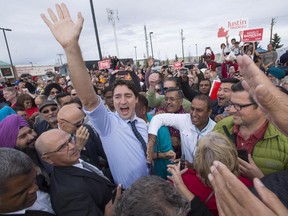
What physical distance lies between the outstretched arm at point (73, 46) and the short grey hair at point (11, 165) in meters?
0.58

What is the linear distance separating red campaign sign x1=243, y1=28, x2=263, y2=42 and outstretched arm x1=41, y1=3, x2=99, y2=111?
28.2 feet

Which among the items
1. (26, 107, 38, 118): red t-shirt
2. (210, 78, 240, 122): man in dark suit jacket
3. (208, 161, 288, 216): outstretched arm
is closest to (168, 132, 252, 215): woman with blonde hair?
(208, 161, 288, 216): outstretched arm

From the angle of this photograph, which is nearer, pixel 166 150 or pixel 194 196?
pixel 194 196

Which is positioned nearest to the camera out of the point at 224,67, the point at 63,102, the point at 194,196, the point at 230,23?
the point at 194,196

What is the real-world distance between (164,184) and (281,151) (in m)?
1.27

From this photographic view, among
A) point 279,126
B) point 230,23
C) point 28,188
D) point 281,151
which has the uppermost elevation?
point 230,23

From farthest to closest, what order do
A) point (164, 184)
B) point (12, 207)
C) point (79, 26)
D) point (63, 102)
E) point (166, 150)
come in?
point (63, 102) → point (166, 150) → point (79, 26) → point (12, 207) → point (164, 184)

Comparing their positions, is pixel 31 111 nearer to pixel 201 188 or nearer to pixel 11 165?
pixel 11 165

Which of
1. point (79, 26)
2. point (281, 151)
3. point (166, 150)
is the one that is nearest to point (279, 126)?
point (281, 151)

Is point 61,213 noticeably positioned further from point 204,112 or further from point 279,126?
point 204,112

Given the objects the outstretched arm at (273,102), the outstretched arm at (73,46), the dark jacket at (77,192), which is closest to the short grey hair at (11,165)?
the dark jacket at (77,192)

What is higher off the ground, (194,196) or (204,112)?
(204,112)

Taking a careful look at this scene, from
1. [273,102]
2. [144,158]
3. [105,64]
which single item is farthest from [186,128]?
[105,64]

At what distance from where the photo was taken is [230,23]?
27.6ft
